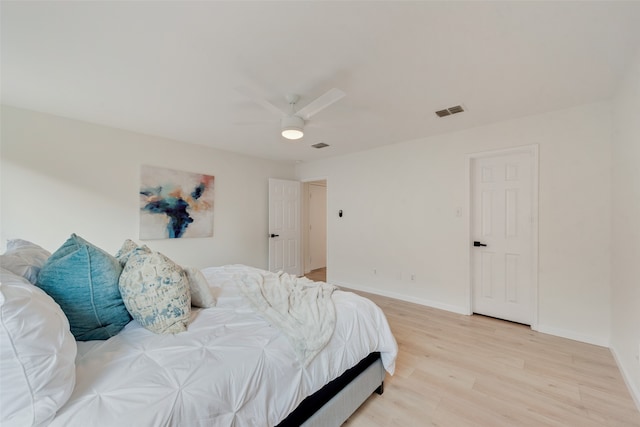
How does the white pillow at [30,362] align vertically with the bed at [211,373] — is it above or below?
above

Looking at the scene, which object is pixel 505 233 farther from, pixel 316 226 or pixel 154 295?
pixel 316 226

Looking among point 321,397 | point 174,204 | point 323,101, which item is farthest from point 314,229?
point 321,397

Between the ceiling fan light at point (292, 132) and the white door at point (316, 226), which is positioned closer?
the ceiling fan light at point (292, 132)

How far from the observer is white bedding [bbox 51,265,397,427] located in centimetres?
89

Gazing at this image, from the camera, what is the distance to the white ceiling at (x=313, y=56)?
4.92 feet

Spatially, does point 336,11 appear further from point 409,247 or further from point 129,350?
point 409,247

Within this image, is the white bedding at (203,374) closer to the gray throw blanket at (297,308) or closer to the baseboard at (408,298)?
the gray throw blanket at (297,308)

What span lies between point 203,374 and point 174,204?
3343 millimetres

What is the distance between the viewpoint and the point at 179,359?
112 centimetres

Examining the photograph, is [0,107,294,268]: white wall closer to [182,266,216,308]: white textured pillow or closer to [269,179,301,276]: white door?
[269,179,301,276]: white door

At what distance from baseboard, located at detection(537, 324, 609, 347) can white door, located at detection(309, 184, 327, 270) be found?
4.17 metres

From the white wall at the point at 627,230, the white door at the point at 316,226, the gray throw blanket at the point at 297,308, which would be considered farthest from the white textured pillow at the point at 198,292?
the white door at the point at 316,226

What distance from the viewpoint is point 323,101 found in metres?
2.07

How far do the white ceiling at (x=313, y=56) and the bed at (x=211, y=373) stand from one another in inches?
62.9
